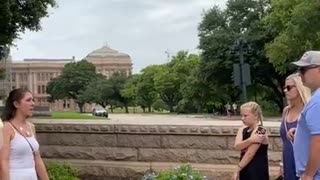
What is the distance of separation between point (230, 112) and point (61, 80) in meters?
69.6

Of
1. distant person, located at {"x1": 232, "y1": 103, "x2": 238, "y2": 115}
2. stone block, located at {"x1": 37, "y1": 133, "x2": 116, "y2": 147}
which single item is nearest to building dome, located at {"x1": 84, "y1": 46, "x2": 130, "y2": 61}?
distant person, located at {"x1": 232, "y1": 103, "x2": 238, "y2": 115}

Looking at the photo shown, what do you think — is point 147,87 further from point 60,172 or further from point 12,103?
point 12,103

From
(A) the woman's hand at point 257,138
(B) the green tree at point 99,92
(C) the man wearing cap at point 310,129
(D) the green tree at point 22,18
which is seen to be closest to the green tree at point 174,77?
(B) the green tree at point 99,92

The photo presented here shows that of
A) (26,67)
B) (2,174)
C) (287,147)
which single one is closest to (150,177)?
(287,147)

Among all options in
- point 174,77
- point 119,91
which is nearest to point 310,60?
point 174,77

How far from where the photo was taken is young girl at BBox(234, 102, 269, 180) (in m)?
6.13

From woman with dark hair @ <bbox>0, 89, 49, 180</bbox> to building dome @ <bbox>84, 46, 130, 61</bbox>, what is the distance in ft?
512

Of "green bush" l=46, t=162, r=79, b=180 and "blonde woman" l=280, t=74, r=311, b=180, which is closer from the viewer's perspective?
"blonde woman" l=280, t=74, r=311, b=180

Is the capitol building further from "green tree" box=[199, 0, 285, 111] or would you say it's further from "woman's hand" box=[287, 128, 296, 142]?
"woman's hand" box=[287, 128, 296, 142]

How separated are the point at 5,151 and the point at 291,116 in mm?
2551

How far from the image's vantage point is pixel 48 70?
511 ft

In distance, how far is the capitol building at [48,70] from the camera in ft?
480

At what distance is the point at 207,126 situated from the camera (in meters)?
9.18

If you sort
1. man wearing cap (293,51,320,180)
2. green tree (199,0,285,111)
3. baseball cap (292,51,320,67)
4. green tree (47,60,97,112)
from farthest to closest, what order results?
green tree (47,60,97,112) < green tree (199,0,285,111) < baseball cap (292,51,320,67) < man wearing cap (293,51,320,180)
